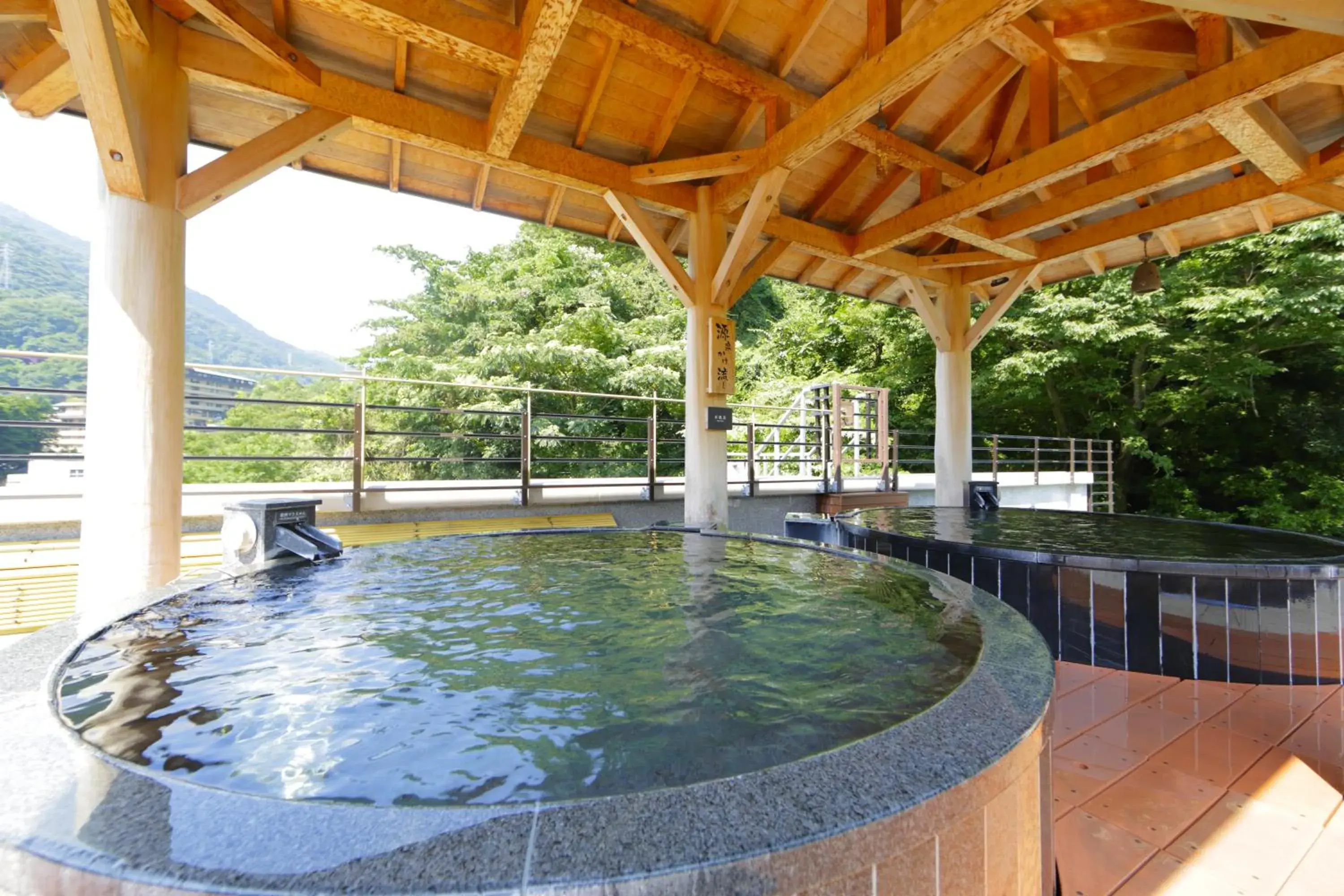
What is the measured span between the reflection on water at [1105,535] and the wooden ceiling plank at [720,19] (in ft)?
9.85

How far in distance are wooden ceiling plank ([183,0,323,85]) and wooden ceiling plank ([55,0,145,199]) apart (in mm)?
345

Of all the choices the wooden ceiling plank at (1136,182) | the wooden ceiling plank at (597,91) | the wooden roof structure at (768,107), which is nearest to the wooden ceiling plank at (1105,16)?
the wooden roof structure at (768,107)

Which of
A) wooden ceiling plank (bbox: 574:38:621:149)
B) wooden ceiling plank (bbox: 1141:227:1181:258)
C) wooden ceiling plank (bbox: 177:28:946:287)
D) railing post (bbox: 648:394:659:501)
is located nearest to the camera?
wooden ceiling plank (bbox: 177:28:946:287)

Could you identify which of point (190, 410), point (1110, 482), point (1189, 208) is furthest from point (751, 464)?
point (1110, 482)

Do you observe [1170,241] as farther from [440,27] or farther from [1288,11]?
[440,27]

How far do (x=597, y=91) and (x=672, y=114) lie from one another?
501mm

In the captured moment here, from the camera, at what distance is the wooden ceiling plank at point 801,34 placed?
10.9 ft

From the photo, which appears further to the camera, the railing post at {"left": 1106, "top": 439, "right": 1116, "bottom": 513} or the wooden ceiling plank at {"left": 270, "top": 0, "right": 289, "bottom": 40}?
the railing post at {"left": 1106, "top": 439, "right": 1116, "bottom": 513}

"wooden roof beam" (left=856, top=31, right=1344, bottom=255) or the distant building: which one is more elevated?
"wooden roof beam" (left=856, top=31, right=1344, bottom=255)

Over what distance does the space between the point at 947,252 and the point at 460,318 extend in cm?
939

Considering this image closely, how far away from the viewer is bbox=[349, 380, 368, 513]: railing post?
3914 mm

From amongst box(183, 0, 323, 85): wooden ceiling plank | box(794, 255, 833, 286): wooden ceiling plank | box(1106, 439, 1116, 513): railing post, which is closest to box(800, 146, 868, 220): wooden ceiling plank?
box(794, 255, 833, 286): wooden ceiling plank

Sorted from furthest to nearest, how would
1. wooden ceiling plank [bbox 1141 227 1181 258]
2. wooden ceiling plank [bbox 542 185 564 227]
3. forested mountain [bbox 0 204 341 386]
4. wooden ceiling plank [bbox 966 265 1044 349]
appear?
forested mountain [bbox 0 204 341 386]
wooden ceiling plank [bbox 966 265 1044 349]
wooden ceiling plank [bbox 1141 227 1181 258]
wooden ceiling plank [bbox 542 185 564 227]

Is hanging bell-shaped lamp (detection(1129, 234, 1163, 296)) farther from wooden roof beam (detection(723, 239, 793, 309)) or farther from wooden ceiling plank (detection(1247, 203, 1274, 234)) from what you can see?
wooden roof beam (detection(723, 239, 793, 309))
